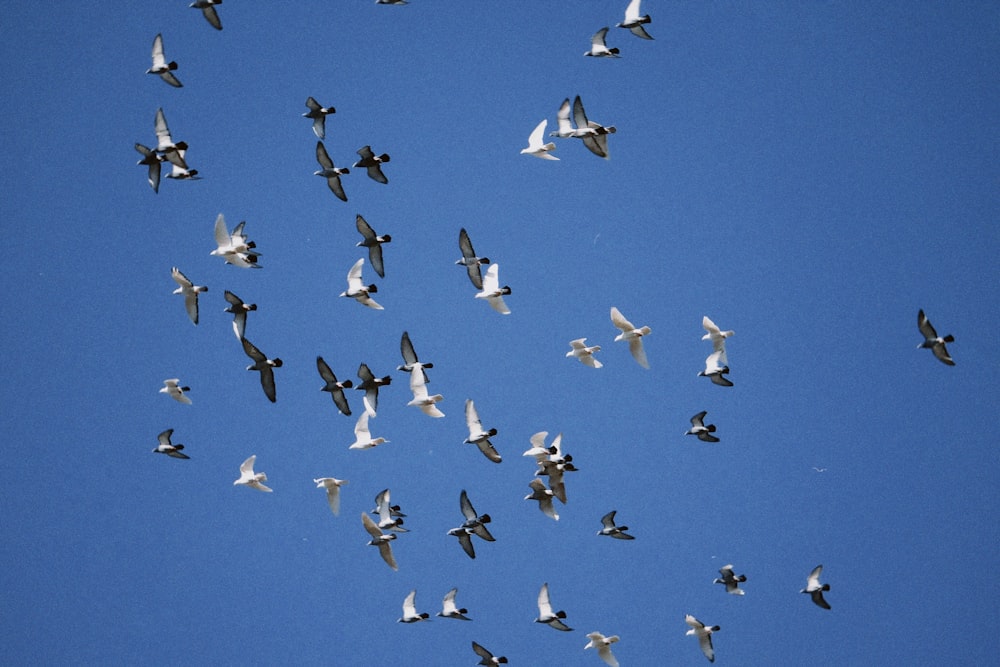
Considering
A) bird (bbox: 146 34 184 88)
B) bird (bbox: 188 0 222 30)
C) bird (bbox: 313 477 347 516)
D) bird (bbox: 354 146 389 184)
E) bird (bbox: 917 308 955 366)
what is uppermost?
bird (bbox: 188 0 222 30)

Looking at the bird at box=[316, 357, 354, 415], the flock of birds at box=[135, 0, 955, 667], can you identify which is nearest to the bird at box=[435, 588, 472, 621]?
the flock of birds at box=[135, 0, 955, 667]


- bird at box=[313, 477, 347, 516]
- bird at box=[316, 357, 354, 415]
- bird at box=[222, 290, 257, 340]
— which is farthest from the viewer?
bird at box=[313, 477, 347, 516]

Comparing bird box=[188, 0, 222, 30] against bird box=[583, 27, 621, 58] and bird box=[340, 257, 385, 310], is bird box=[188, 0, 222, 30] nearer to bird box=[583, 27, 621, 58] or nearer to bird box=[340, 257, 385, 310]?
bird box=[340, 257, 385, 310]

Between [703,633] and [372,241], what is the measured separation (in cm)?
684

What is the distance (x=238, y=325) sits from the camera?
16.9 metres

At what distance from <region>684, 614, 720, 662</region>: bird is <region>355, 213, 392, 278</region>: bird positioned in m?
6.20

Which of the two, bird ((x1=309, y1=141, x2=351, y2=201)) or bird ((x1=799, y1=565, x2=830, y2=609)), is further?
bird ((x1=799, y1=565, x2=830, y2=609))

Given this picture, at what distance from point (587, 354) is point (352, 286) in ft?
10.3

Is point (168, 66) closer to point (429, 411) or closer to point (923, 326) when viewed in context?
point (429, 411)

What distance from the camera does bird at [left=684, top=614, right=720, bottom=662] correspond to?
704 inches

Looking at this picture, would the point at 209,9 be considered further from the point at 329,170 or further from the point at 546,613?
the point at 546,613

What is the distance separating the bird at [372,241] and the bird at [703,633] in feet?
20.3

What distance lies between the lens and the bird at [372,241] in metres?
16.9

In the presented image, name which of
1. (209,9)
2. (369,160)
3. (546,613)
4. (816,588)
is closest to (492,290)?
(369,160)
